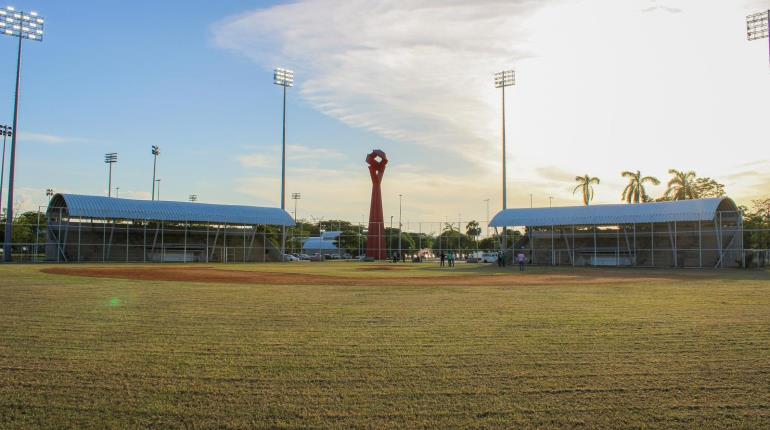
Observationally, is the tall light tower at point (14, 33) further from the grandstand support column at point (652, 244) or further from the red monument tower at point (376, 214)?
the grandstand support column at point (652, 244)

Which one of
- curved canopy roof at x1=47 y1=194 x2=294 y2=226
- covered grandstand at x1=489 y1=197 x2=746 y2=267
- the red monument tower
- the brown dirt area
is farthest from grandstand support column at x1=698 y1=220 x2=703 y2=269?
curved canopy roof at x1=47 y1=194 x2=294 y2=226

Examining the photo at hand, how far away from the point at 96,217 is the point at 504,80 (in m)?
37.4

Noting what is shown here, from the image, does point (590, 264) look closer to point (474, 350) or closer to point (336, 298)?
point (336, 298)

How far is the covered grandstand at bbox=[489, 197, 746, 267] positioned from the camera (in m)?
39.0

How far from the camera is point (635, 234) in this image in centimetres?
4288

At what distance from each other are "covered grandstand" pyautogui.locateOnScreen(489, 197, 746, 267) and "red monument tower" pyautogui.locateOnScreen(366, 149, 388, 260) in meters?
12.2

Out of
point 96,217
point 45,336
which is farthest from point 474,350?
point 96,217

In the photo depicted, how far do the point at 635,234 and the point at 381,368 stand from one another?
1610 inches

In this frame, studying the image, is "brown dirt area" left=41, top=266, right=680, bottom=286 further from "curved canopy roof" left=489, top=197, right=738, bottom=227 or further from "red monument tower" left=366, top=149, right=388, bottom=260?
"red monument tower" left=366, top=149, right=388, bottom=260

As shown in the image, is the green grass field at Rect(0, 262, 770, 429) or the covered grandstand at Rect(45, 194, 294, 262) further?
the covered grandstand at Rect(45, 194, 294, 262)

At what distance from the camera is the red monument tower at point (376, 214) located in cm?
5628

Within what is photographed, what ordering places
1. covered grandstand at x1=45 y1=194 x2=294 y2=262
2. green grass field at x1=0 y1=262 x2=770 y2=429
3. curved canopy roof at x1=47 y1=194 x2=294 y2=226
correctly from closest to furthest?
green grass field at x1=0 y1=262 x2=770 y2=429, curved canopy roof at x1=47 y1=194 x2=294 y2=226, covered grandstand at x1=45 y1=194 x2=294 y2=262

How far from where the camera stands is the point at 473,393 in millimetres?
5516

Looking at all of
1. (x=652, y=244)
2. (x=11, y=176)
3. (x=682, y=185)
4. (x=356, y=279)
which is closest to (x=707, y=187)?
(x=682, y=185)
